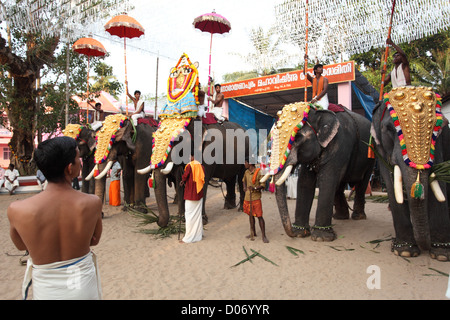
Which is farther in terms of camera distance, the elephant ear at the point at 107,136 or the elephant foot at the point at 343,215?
the elephant foot at the point at 343,215

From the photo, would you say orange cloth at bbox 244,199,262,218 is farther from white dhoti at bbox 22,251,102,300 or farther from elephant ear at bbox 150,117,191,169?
white dhoti at bbox 22,251,102,300

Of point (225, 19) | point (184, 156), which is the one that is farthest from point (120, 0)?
point (184, 156)

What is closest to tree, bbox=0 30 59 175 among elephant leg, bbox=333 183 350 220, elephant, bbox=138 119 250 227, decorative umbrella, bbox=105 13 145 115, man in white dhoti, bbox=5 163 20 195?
man in white dhoti, bbox=5 163 20 195

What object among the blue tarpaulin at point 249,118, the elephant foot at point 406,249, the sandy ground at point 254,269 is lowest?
the sandy ground at point 254,269

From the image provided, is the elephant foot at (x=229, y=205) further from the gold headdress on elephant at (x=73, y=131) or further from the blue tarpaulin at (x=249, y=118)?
the blue tarpaulin at (x=249, y=118)

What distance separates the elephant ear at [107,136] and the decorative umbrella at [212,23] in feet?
11.2

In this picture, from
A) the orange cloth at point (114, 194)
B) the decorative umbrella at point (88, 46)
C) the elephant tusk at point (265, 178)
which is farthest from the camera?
the decorative umbrella at point (88, 46)

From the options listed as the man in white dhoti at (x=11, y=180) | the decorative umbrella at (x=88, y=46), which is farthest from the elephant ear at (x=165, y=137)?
the man in white dhoti at (x=11, y=180)

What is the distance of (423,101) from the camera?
4.60 metres

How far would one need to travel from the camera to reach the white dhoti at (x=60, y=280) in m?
2.12

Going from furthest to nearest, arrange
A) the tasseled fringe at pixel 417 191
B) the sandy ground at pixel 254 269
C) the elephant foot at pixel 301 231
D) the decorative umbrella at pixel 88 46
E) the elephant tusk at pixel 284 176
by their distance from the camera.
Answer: the decorative umbrella at pixel 88 46, the elephant foot at pixel 301 231, the elephant tusk at pixel 284 176, the tasseled fringe at pixel 417 191, the sandy ground at pixel 254 269

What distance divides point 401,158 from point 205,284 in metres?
3.24

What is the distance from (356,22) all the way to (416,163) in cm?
747

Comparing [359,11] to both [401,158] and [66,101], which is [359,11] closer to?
[401,158]
